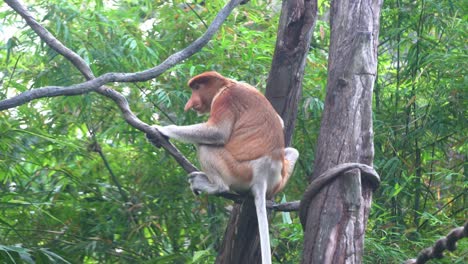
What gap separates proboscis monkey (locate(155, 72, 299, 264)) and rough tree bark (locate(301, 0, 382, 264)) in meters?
0.57

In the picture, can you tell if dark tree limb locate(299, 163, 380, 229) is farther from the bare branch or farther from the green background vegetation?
the green background vegetation

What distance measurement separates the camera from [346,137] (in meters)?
2.61

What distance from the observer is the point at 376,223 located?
368cm

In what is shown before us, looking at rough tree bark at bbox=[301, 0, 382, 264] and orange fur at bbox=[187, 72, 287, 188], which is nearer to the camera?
rough tree bark at bbox=[301, 0, 382, 264]

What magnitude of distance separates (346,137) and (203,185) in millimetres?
935

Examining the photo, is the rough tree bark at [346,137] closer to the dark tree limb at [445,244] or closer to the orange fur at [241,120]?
the dark tree limb at [445,244]

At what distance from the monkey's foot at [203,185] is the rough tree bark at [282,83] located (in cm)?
19

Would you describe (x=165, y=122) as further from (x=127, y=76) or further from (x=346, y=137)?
(x=346, y=137)

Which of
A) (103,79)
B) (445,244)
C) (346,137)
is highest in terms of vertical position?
(103,79)

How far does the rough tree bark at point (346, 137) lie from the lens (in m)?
2.51

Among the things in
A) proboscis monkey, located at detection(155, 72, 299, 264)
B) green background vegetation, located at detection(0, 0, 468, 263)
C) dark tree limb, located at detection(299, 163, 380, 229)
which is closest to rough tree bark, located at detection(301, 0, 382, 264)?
dark tree limb, located at detection(299, 163, 380, 229)

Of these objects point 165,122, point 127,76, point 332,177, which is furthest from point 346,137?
point 165,122

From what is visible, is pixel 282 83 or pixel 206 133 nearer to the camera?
pixel 282 83

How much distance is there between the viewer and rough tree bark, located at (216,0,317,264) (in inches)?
118
